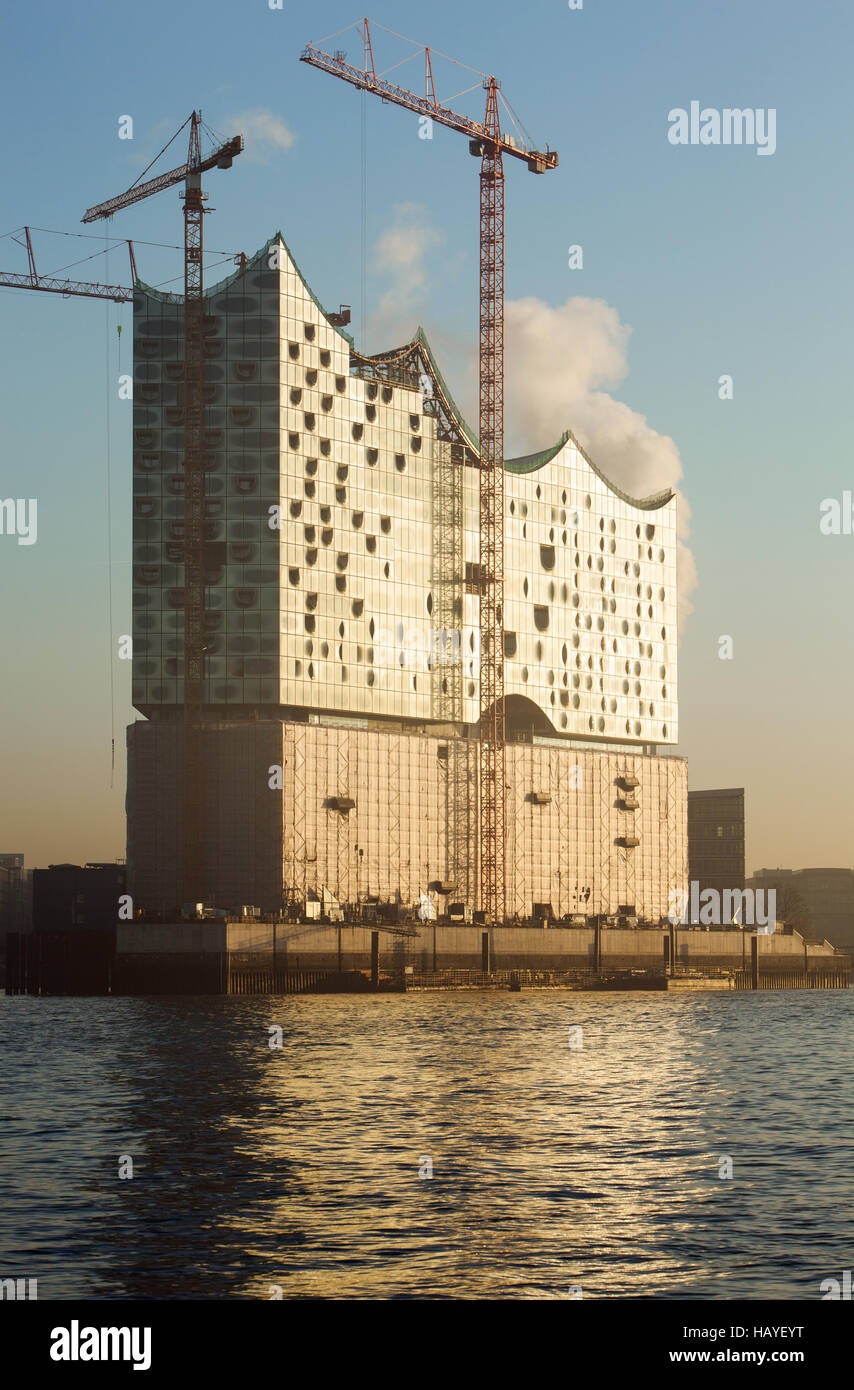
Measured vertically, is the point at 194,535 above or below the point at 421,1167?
above

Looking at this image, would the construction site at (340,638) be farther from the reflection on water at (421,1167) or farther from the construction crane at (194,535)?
the reflection on water at (421,1167)

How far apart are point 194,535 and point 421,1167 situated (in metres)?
114

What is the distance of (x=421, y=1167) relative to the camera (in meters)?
40.1

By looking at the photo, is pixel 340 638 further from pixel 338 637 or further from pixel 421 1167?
pixel 421 1167

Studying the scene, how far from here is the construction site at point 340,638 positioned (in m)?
149

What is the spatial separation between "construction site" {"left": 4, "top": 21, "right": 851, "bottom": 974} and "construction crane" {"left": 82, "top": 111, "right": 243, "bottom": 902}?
278 mm

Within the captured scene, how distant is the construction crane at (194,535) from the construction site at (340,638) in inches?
10.9

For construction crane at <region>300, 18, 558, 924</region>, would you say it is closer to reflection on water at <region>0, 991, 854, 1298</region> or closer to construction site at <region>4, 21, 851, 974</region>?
construction site at <region>4, 21, 851, 974</region>

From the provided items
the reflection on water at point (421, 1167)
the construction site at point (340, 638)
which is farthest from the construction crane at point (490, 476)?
the reflection on water at point (421, 1167)

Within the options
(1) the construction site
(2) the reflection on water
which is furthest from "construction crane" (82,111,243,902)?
(2) the reflection on water

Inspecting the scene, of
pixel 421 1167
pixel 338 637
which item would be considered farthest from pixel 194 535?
pixel 421 1167

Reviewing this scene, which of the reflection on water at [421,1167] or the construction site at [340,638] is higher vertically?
the construction site at [340,638]

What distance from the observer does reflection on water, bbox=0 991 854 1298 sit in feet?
93.7

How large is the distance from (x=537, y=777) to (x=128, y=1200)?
457 ft
